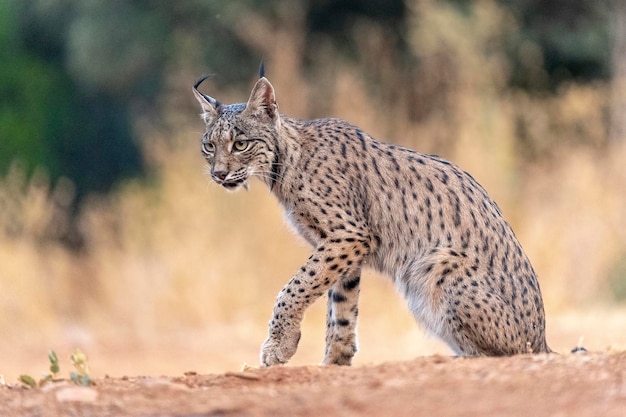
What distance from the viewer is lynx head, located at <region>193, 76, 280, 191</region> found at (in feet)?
26.1

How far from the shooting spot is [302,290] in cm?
Answer: 760

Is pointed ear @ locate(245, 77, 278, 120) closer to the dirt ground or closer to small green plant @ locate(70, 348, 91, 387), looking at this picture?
the dirt ground

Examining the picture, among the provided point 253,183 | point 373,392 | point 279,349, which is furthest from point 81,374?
point 253,183

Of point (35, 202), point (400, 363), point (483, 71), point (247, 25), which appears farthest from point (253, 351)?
point (247, 25)

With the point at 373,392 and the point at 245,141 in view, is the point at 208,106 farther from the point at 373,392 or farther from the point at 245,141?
the point at 373,392

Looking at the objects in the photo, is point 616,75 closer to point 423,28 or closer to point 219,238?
point 423,28

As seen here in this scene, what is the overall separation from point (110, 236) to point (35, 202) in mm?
1857

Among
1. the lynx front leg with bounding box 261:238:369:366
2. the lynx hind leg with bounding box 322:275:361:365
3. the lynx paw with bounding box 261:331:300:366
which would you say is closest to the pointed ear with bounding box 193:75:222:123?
the lynx front leg with bounding box 261:238:369:366

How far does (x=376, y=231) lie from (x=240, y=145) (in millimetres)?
1014

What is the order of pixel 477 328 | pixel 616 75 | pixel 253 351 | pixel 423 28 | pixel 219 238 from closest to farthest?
1. pixel 477 328
2. pixel 253 351
3. pixel 219 238
4. pixel 423 28
5. pixel 616 75

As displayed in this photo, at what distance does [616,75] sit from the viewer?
20.6 metres

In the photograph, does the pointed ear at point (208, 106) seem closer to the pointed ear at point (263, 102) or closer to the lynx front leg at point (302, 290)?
the pointed ear at point (263, 102)

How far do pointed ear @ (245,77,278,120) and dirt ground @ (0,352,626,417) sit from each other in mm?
2169

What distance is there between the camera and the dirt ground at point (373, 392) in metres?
5.32
